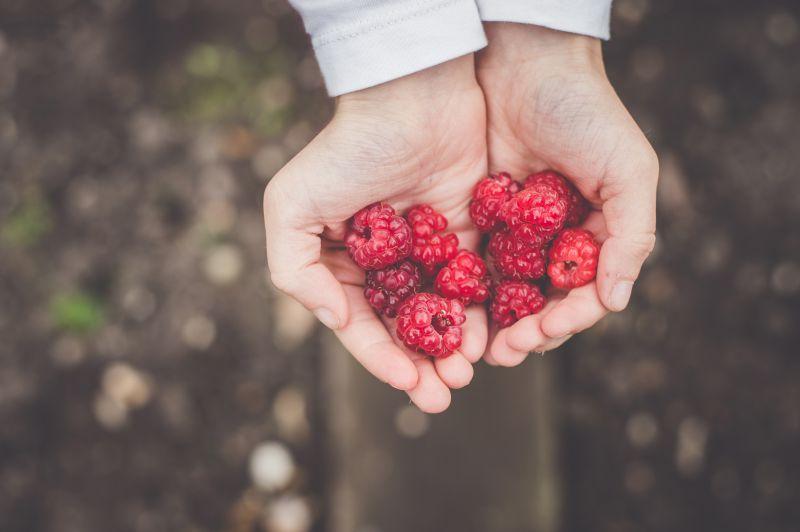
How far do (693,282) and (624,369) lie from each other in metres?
0.60

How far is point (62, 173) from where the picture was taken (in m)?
3.93

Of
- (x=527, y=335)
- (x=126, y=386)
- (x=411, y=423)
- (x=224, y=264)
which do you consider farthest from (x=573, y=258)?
(x=126, y=386)

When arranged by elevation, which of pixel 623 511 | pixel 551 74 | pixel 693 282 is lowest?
pixel 623 511

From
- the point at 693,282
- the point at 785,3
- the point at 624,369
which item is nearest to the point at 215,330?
the point at 624,369

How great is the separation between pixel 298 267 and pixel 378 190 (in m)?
0.42

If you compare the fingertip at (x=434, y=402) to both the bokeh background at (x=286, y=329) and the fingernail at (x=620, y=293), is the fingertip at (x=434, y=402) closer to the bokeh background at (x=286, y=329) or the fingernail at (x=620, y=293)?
the fingernail at (x=620, y=293)

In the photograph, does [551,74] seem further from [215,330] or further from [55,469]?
[55,469]

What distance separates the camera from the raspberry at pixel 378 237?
90.3 inches

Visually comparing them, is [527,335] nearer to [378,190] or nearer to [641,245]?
[641,245]

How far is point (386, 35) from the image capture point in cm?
227

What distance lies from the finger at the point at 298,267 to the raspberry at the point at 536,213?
0.66 meters

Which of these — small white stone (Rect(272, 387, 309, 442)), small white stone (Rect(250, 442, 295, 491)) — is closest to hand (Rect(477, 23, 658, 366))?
small white stone (Rect(272, 387, 309, 442))

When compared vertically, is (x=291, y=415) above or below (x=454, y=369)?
below

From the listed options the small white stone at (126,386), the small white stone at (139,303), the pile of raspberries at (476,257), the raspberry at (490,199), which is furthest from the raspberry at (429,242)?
the small white stone at (126,386)
